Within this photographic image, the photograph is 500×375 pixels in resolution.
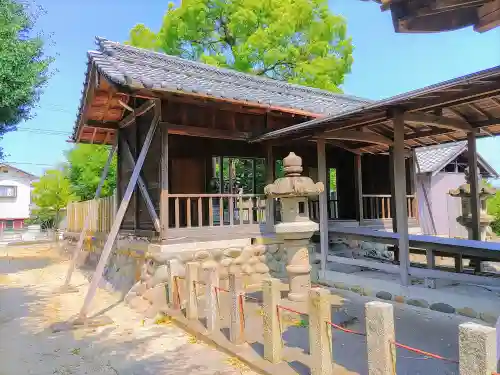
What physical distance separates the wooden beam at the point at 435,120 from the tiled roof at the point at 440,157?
32.4 feet

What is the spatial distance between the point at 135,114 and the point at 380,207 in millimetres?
8702

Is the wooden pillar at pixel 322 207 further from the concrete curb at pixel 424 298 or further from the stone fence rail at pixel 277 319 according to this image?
the stone fence rail at pixel 277 319

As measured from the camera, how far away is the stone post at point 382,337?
10.8ft

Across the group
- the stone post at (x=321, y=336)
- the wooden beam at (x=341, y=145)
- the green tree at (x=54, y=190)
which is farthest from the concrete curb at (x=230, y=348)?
the green tree at (x=54, y=190)

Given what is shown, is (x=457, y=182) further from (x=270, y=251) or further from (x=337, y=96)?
(x=270, y=251)

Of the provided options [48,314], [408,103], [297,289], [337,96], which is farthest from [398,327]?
[337,96]

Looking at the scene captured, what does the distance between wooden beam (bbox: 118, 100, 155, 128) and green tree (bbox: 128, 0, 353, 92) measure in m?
9.99

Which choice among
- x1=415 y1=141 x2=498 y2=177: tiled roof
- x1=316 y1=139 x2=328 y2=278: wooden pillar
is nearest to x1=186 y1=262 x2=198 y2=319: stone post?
x1=316 y1=139 x2=328 y2=278: wooden pillar

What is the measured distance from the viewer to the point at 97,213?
43.8 feet

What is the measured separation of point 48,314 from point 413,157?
11196 millimetres

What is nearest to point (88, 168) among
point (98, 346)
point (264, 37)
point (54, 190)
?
point (54, 190)

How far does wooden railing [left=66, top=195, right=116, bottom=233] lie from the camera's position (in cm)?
1173

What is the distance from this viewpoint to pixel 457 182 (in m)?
19.4

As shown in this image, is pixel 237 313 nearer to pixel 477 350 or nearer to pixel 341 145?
pixel 477 350
